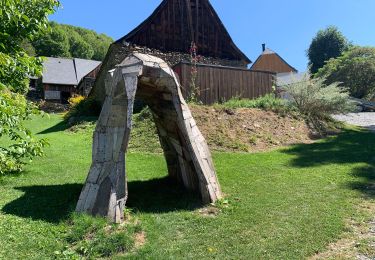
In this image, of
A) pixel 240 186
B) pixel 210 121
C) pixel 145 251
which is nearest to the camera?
pixel 145 251

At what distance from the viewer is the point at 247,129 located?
1094 cm

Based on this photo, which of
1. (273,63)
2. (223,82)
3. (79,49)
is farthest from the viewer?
(79,49)

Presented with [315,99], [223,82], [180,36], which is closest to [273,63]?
[180,36]

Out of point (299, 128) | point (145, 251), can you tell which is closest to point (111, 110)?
point (145, 251)

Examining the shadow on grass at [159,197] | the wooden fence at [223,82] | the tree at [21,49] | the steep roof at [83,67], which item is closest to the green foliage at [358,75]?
the wooden fence at [223,82]

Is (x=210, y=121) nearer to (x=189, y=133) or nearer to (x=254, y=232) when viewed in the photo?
(x=189, y=133)

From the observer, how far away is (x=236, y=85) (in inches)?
557

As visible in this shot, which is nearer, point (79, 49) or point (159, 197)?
point (159, 197)

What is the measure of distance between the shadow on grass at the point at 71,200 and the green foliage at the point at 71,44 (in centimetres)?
5487

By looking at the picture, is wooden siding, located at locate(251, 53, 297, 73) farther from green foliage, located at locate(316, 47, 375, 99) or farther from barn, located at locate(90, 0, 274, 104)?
barn, located at locate(90, 0, 274, 104)

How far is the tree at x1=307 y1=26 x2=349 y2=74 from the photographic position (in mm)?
51812

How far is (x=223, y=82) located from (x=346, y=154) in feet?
19.7

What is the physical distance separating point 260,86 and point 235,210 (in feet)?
34.1

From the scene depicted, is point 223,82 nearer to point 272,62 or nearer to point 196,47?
point 196,47
